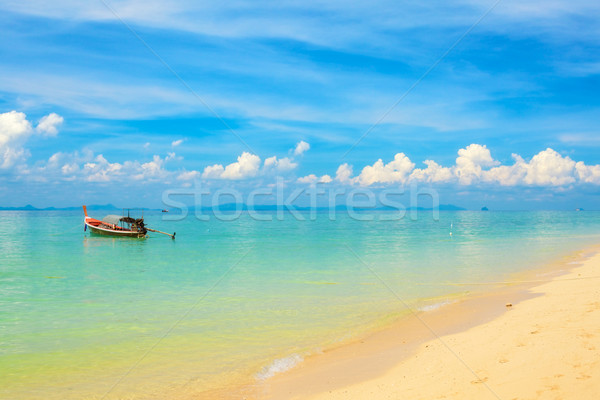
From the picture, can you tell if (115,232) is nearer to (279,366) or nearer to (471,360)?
(279,366)

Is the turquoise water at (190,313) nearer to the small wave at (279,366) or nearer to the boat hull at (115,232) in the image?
the small wave at (279,366)

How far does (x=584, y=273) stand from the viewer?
19.8 metres

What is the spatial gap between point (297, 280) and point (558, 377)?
17.2 metres

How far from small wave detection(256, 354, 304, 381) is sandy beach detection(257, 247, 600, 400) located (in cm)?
26

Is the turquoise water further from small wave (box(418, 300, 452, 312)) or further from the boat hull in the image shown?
the boat hull

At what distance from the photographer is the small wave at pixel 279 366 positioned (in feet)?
30.4

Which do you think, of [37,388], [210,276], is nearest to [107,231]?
[210,276]

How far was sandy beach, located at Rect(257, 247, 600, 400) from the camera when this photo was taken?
6.89 m

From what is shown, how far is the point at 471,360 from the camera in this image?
845cm

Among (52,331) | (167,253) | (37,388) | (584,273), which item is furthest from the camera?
(167,253)


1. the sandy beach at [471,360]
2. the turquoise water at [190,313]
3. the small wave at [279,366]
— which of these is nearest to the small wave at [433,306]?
the turquoise water at [190,313]

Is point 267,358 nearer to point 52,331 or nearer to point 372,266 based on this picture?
point 52,331

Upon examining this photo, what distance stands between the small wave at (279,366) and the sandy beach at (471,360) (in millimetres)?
264

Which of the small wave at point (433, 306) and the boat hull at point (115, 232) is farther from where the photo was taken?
the boat hull at point (115, 232)
